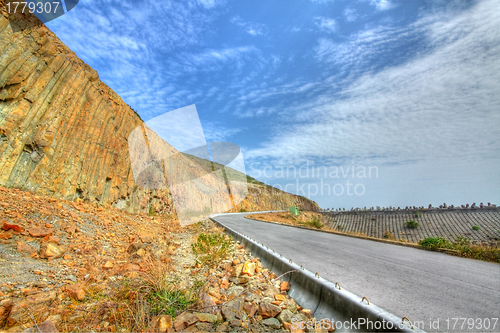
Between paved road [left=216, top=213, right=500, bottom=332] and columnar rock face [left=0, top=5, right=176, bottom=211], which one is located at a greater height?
columnar rock face [left=0, top=5, right=176, bottom=211]

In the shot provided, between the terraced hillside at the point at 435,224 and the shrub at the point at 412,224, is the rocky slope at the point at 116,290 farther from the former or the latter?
the shrub at the point at 412,224

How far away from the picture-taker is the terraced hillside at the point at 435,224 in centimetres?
1753

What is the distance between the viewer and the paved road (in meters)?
3.05

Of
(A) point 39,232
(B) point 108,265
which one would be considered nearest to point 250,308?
(B) point 108,265

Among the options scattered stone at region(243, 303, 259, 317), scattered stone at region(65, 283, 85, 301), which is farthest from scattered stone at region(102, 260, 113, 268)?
scattered stone at region(243, 303, 259, 317)

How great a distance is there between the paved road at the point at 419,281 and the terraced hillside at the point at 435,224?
32.0ft

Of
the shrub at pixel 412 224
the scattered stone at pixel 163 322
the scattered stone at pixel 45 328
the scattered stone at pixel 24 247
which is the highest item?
the shrub at pixel 412 224

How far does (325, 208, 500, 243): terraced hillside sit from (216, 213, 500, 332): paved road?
9.76 metres

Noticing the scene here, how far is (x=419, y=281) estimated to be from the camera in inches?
168

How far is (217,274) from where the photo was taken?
18.1 feet

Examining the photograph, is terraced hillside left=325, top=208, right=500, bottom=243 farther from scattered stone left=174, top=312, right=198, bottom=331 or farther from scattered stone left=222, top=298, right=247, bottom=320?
scattered stone left=174, top=312, right=198, bottom=331

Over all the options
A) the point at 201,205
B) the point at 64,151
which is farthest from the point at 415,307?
the point at 201,205

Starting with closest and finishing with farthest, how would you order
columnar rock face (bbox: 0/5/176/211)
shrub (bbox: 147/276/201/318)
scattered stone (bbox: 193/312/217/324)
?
scattered stone (bbox: 193/312/217/324), shrub (bbox: 147/276/201/318), columnar rock face (bbox: 0/5/176/211)

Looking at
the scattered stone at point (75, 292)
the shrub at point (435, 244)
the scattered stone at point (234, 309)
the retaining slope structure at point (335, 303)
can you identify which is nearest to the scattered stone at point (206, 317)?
the scattered stone at point (234, 309)
